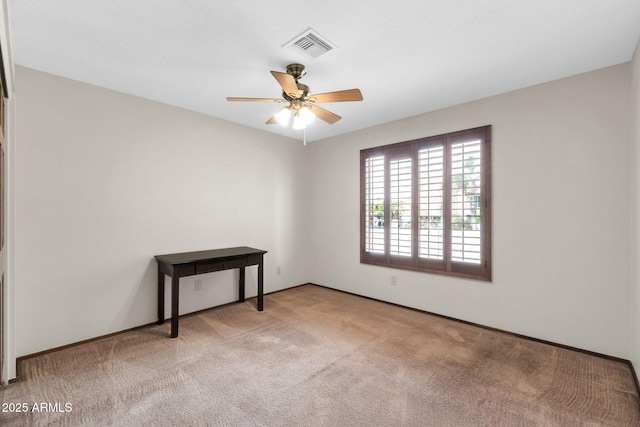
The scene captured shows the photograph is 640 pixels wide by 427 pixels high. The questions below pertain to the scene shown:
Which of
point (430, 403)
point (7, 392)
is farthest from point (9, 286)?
point (430, 403)

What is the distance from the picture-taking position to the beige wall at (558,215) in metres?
2.47

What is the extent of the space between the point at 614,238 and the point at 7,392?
4963 mm

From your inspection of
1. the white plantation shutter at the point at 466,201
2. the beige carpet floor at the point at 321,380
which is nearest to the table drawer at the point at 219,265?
the beige carpet floor at the point at 321,380

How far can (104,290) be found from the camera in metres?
2.92

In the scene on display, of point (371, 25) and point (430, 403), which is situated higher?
point (371, 25)

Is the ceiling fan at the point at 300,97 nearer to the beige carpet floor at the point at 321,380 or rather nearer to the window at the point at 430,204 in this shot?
the window at the point at 430,204

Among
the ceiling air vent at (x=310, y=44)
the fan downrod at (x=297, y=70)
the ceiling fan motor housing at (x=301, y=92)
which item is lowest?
the ceiling fan motor housing at (x=301, y=92)

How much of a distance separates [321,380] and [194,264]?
1.82m

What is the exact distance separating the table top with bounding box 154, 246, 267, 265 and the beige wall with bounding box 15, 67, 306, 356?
0.14 metres

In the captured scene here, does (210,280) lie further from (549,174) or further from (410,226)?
(549,174)

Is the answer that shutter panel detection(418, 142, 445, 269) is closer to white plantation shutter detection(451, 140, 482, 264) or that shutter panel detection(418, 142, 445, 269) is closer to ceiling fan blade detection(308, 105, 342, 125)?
white plantation shutter detection(451, 140, 482, 264)

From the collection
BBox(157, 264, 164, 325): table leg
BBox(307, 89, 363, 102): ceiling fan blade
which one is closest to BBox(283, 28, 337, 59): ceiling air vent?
BBox(307, 89, 363, 102): ceiling fan blade

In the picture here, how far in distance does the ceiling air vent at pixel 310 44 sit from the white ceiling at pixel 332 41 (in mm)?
46

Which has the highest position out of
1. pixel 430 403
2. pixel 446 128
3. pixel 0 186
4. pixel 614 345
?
pixel 446 128
